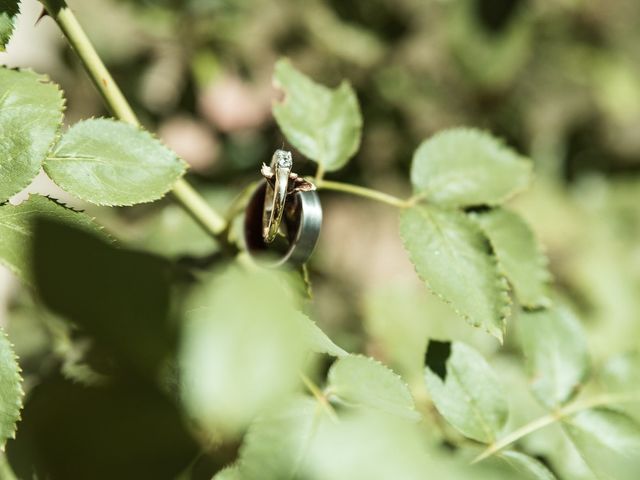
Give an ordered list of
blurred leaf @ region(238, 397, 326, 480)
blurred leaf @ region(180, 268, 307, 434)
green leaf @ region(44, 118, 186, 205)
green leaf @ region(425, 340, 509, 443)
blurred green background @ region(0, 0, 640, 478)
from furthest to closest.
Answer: blurred green background @ region(0, 0, 640, 478) → green leaf @ region(425, 340, 509, 443) → green leaf @ region(44, 118, 186, 205) → blurred leaf @ region(238, 397, 326, 480) → blurred leaf @ region(180, 268, 307, 434)

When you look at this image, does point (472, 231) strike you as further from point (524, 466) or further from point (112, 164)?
point (112, 164)

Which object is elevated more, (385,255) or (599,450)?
(599,450)

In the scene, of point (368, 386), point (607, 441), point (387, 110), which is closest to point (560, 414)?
point (607, 441)

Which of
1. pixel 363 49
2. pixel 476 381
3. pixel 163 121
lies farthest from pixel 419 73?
pixel 476 381

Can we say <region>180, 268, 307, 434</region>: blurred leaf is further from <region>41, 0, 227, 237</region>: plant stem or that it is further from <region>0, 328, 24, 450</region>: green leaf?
<region>41, 0, 227, 237</region>: plant stem

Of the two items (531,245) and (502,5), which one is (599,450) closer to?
(531,245)

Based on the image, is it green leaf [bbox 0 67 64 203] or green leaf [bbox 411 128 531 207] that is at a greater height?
green leaf [bbox 0 67 64 203]

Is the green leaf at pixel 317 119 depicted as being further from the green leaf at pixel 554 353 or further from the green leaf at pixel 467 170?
the green leaf at pixel 554 353

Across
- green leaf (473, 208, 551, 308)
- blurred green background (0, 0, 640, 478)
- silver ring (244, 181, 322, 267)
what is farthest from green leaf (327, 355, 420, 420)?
blurred green background (0, 0, 640, 478)
